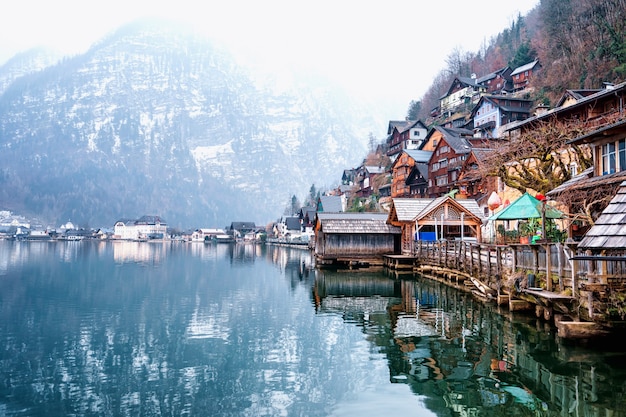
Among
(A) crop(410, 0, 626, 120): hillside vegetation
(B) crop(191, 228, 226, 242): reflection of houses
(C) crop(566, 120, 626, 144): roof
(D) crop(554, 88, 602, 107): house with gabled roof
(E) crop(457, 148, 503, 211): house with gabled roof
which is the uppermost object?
(A) crop(410, 0, 626, 120): hillside vegetation

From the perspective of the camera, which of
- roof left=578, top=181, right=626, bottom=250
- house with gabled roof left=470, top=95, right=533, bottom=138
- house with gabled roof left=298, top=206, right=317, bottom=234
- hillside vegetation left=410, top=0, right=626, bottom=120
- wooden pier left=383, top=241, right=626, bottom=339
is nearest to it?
roof left=578, top=181, right=626, bottom=250

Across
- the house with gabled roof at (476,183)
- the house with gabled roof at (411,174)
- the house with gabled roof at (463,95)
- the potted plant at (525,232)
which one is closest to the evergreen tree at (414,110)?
the house with gabled roof at (463,95)

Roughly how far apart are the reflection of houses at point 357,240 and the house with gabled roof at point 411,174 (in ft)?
80.6

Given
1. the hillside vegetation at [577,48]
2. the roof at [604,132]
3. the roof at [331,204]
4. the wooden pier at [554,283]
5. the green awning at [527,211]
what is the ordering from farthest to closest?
the roof at [331,204] → the hillside vegetation at [577,48] → the green awning at [527,211] → the roof at [604,132] → the wooden pier at [554,283]

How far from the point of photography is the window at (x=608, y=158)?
2114cm

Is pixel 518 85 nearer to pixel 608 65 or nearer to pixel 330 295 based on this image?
pixel 608 65

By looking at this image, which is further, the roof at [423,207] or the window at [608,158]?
the roof at [423,207]

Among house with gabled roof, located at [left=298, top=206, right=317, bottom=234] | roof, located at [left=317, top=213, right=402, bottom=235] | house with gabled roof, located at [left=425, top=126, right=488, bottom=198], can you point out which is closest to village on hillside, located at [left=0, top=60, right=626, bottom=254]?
house with gabled roof, located at [left=425, top=126, right=488, bottom=198]

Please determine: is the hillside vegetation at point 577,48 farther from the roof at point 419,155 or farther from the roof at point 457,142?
the roof at point 419,155

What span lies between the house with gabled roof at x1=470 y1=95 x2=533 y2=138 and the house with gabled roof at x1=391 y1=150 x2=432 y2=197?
→ 30.1ft

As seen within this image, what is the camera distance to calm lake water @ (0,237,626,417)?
10828 millimetres

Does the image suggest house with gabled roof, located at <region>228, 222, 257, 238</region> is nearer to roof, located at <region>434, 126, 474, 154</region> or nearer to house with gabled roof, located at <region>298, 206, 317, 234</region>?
house with gabled roof, located at <region>298, 206, 317, 234</region>

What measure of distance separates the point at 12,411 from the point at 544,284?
1725 centimetres

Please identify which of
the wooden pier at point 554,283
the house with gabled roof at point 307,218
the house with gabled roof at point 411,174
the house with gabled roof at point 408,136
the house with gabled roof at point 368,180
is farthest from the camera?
the house with gabled roof at point 307,218
